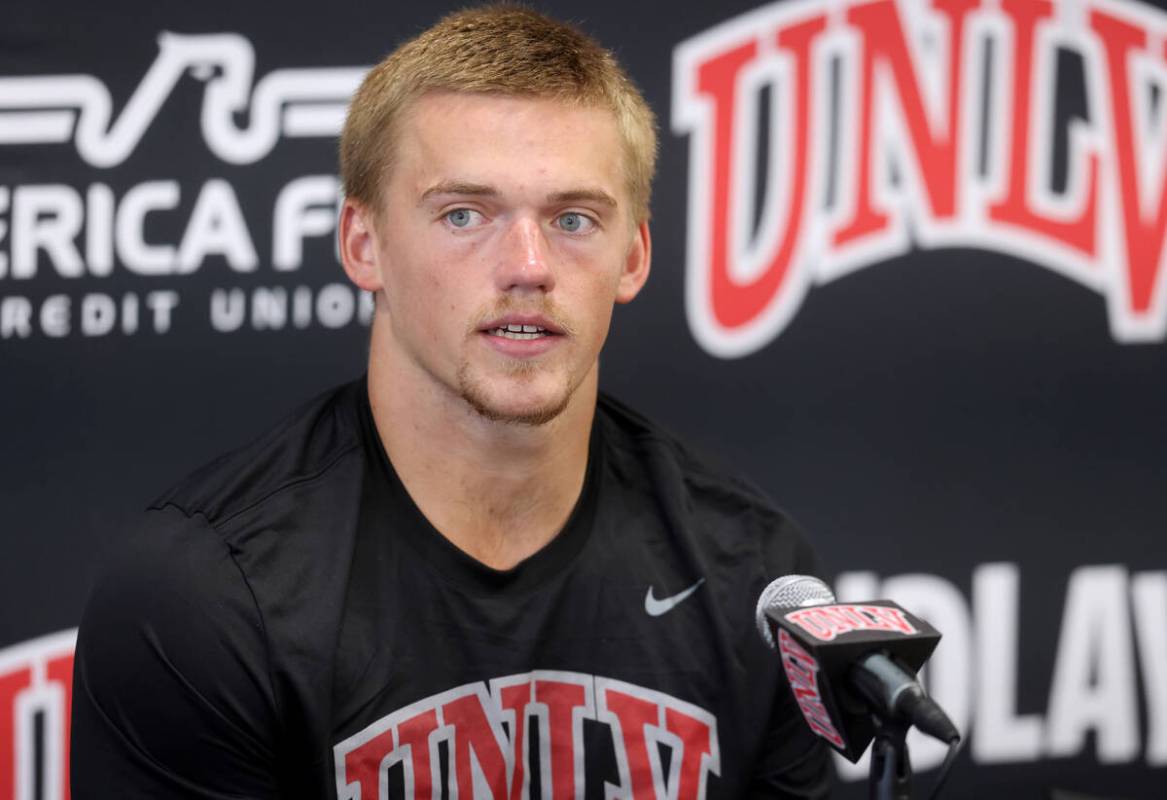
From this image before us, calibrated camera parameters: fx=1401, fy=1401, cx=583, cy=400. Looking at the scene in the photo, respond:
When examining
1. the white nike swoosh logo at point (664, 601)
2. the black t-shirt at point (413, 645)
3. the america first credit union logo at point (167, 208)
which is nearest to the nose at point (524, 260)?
the black t-shirt at point (413, 645)

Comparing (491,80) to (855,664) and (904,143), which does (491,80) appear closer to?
(855,664)

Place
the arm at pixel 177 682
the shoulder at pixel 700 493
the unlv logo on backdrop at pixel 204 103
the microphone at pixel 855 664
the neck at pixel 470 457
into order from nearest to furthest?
the microphone at pixel 855 664
the arm at pixel 177 682
the neck at pixel 470 457
the shoulder at pixel 700 493
the unlv logo on backdrop at pixel 204 103

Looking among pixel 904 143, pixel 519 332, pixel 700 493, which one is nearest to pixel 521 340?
pixel 519 332

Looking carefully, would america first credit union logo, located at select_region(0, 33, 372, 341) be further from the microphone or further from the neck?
the microphone

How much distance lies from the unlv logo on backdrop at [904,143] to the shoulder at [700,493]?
1.64ft

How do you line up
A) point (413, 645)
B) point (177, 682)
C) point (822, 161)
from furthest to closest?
point (822, 161)
point (413, 645)
point (177, 682)

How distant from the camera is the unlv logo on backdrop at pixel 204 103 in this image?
1982 millimetres

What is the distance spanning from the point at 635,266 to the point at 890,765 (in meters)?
0.77

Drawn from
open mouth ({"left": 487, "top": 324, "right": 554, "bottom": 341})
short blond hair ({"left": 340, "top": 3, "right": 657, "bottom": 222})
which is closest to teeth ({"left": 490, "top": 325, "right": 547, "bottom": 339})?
open mouth ({"left": 487, "top": 324, "right": 554, "bottom": 341})

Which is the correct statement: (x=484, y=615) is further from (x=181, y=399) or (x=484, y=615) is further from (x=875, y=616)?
(x=181, y=399)

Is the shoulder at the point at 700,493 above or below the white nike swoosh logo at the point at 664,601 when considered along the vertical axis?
above

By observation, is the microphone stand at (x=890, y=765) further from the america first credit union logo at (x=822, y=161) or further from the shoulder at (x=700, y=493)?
the america first credit union logo at (x=822, y=161)

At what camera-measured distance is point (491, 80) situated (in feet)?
4.87

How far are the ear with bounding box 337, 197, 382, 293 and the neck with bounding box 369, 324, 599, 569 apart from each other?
70mm
